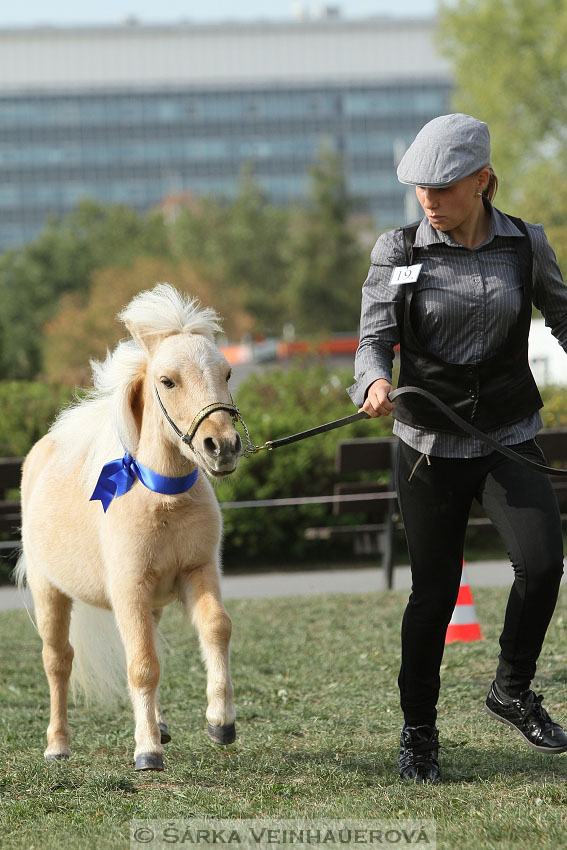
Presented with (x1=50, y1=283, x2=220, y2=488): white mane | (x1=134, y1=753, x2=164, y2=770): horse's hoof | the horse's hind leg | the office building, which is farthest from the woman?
the office building

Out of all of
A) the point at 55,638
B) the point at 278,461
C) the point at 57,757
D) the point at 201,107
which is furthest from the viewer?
the point at 201,107

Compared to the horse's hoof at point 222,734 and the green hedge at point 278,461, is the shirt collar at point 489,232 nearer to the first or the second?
the horse's hoof at point 222,734

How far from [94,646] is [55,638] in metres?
0.29

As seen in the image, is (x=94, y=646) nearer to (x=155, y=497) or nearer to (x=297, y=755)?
(x=297, y=755)

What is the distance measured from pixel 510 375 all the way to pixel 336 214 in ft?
171

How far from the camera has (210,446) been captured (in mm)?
4188

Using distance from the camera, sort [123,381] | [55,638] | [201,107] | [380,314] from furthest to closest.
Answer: [201,107], [55,638], [123,381], [380,314]

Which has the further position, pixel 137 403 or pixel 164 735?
pixel 164 735

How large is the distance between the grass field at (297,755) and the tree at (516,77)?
97.4ft

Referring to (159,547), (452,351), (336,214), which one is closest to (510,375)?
(452,351)

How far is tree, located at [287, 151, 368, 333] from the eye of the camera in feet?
182

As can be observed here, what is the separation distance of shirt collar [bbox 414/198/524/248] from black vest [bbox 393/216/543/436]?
0.03m

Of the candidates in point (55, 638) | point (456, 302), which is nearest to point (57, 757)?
point (55, 638)

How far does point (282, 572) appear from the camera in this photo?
12.5m
